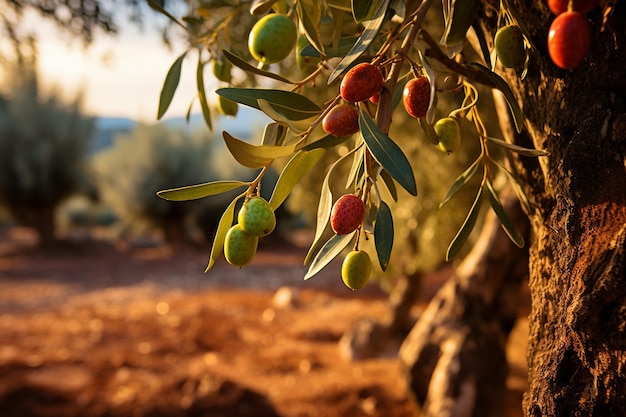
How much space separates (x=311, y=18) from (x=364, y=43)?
0.17 m

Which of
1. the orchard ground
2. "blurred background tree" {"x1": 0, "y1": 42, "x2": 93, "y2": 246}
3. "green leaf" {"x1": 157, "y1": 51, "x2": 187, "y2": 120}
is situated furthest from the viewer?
"blurred background tree" {"x1": 0, "y1": 42, "x2": 93, "y2": 246}

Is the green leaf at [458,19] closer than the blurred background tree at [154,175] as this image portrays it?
Yes

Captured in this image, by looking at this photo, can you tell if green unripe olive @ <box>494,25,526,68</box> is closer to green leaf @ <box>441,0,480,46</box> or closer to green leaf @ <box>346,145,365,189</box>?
green leaf @ <box>441,0,480,46</box>

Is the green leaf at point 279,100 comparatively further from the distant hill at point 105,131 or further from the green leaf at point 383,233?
the distant hill at point 105,131

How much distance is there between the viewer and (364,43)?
24.1 inches

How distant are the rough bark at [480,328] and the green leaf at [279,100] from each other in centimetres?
211

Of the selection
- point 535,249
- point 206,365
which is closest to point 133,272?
point 206,365

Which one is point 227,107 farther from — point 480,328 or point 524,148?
point 480,328

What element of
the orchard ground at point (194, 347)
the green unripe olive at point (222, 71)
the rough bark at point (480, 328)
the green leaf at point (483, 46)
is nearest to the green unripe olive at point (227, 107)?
the green unripe olive at point (222, 71)

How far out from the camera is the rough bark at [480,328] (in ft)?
8.95

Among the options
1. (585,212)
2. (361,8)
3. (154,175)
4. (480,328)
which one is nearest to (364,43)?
(361,8)

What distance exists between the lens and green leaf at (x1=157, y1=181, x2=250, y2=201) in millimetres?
690

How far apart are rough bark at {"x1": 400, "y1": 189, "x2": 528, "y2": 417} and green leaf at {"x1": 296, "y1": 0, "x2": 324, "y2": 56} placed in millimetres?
2096

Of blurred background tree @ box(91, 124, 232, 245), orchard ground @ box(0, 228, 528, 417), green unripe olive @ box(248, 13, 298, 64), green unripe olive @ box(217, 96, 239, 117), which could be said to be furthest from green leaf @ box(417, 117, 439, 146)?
blurred background tree @ box(91, 124, 232, 245)
